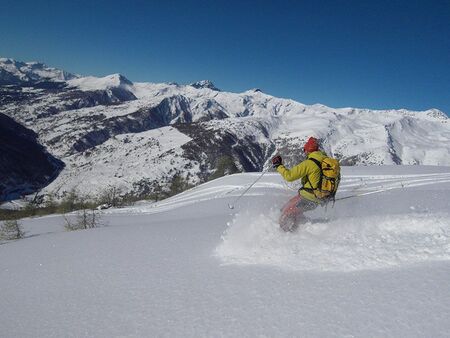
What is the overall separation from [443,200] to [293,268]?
327 inches

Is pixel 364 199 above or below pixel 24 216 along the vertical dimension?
above

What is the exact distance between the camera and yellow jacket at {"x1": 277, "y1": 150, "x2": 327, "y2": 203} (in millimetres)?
8750

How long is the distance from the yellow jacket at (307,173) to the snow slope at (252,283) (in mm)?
835

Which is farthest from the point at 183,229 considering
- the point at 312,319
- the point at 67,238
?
the point at 312,319

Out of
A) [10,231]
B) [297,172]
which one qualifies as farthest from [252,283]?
[10,231]

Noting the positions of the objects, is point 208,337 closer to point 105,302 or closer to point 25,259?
point 105,302

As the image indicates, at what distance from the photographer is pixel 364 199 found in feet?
42.9

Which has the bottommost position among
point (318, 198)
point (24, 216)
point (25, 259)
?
point (24, 216)

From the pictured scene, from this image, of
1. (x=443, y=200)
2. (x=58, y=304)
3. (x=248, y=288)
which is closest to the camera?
(x=248, y=288)

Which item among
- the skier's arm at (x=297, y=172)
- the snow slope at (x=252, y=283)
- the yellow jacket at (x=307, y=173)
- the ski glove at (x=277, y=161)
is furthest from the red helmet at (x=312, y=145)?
the snow slope at (x=252, y=283)

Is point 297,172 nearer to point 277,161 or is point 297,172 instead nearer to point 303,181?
point 303,181

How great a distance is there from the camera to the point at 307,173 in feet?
29.0

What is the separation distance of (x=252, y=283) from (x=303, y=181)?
416 centimetres

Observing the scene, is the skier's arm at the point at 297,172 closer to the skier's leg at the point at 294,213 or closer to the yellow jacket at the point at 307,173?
the yellow jacket at the point at 307,173
